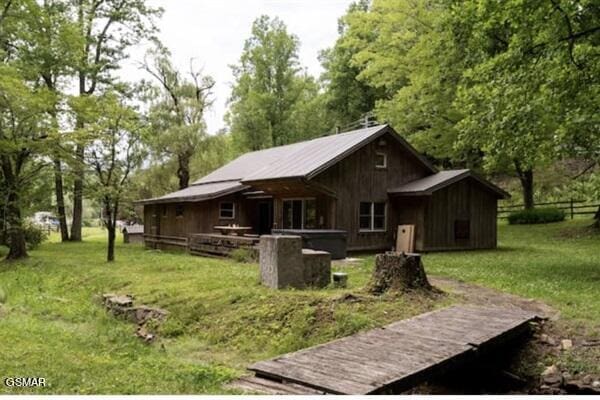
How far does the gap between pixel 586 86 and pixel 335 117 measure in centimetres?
2652

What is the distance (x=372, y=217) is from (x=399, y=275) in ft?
33.0

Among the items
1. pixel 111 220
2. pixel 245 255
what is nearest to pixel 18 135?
pixel 111 220

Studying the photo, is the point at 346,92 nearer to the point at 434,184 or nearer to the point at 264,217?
the point at 264,217

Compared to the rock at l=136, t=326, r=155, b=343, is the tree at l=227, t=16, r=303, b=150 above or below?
above

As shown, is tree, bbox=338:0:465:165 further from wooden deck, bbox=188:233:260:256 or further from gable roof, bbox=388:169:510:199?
wooden deck, bbox=188:233:260:256

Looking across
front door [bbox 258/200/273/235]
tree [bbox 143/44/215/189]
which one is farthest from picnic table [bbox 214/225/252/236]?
tree [bbox 143/44/215/189]

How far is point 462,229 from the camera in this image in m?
19.3

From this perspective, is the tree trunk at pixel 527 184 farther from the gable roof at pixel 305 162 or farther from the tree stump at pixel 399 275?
the tree stump at pixel 399 275

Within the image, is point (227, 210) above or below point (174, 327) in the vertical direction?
above

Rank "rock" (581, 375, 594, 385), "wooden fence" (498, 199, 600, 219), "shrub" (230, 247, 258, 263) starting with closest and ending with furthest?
"rock" (581, 375, 594, 385)
"shrub" (230, 247, 258, 263)
"wooden fence" (498, 199, 600, 219)

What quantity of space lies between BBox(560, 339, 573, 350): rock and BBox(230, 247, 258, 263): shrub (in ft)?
33.4

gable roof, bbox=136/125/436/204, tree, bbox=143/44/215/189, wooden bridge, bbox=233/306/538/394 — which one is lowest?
wooden bridge, bbox=233/306/538/394

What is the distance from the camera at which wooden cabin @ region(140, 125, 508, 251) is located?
18.3 metres

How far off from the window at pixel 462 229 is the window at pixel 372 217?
8.59ft
